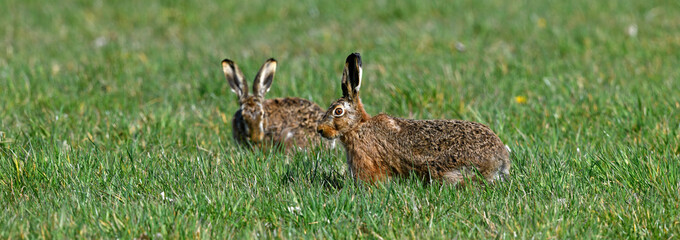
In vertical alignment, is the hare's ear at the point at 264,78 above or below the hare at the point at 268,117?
above

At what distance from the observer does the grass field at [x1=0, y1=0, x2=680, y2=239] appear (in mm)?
4062

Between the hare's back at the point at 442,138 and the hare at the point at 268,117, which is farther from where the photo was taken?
the hare at the point at 268,117

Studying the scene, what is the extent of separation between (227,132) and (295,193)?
7.39 ft

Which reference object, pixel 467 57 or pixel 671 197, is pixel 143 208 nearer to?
pixel 671 197

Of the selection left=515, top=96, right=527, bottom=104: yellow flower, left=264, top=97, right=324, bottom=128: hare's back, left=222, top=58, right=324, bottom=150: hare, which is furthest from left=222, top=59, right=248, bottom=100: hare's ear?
left=515, top=96, right=527, bottom=104: yellow flower

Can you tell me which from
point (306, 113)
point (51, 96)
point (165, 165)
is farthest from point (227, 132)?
point (51, 96)

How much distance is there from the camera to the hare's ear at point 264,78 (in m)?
6.82

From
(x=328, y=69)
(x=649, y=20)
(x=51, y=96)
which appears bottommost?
(x=649, y=20)

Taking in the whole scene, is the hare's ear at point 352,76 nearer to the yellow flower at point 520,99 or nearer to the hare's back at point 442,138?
the hare's back at point 442,138

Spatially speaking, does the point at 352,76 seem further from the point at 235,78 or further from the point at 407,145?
the point at 235,78

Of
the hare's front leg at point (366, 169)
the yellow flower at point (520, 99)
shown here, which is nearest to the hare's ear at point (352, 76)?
the hare's front leg at point (366, 169)

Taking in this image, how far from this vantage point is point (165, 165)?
510 centimetres

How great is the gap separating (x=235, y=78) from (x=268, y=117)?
0.49 m

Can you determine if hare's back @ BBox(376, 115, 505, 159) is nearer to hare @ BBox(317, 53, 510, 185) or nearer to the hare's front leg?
hare @ BBox(317, 53, 510, 185)
